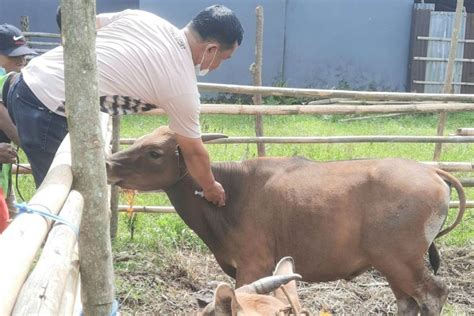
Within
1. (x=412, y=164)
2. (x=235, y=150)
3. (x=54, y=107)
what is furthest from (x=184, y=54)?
(x=235, y=150)

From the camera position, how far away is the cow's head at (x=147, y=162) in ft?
16.7

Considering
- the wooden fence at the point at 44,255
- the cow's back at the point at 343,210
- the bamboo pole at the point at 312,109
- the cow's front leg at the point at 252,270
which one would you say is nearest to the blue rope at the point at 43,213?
the wooden fence at the point at 44,255

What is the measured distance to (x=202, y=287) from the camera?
617cm

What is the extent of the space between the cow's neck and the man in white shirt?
1.43 meters

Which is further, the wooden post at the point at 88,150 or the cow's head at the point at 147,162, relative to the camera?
the cow's head at the point at 147,162

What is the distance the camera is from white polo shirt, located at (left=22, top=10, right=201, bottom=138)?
367 cm

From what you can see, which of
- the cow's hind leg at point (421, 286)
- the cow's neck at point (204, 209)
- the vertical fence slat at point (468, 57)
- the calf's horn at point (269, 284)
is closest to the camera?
the calf's horn at point (269, 284)

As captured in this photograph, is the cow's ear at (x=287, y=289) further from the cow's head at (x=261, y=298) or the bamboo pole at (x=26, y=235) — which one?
the bamboo pole at (x=26, y=235)

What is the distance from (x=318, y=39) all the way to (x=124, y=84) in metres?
14.1

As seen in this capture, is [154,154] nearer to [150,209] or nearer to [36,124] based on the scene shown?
[36,124]

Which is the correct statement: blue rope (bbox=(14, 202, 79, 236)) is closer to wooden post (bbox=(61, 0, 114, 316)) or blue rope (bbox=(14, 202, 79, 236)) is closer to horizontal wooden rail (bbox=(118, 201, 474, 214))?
wooden post (bbox=(61, 0, 114, 316))

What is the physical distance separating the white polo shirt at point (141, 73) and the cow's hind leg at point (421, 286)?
2254 mm

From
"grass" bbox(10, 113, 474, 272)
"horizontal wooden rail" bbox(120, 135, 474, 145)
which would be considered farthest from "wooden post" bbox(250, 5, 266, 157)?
"grass" bbox(10, 113, 474, 272)

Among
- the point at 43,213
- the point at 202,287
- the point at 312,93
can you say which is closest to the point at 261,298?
the point at 43,213
